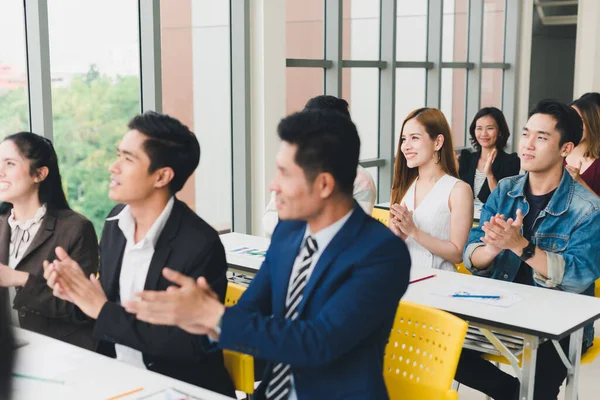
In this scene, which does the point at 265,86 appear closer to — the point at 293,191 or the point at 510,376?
the point at 510,376

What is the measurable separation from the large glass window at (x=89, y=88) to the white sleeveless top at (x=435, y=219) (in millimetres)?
1795

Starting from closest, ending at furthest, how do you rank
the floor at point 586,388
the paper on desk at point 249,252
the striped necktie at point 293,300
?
the striped necktie at point 293,300, the paper on desk at point 249,252, the floor at point 586,388

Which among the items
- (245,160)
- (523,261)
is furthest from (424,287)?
(245,160)

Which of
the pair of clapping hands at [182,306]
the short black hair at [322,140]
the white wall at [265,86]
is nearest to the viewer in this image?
the pair of clapping hands at [182,306]

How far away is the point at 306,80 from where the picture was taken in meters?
6.07

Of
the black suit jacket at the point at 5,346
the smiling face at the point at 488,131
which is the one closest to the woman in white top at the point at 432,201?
the smiling face at the point at 488,131

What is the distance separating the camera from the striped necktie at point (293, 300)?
1810mm

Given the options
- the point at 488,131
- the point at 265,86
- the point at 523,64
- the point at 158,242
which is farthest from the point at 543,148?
the point at 523,64

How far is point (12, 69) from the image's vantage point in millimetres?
3859

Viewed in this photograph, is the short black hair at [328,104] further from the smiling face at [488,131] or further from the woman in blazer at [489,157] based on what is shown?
the smiling face at [488,131]

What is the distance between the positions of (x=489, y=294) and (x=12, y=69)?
8.85 ft

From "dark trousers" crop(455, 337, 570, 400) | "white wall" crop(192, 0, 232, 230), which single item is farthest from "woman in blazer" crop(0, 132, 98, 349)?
"white wall" crop(192, 0, 232, 230)

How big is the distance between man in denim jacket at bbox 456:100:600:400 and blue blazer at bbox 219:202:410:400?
121cm

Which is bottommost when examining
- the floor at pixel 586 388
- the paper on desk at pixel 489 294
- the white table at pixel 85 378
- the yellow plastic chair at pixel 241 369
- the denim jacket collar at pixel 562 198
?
the floor at pixel 586 388
